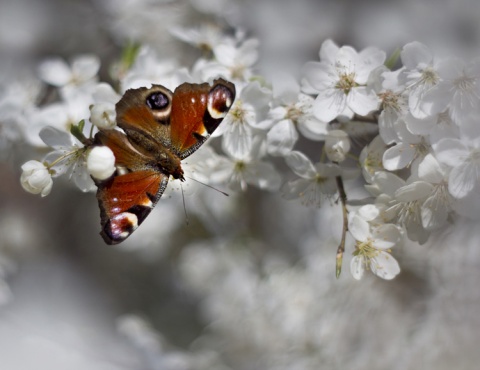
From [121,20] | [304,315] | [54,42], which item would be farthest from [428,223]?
[54,42]

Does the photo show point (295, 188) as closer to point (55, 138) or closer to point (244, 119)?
point (244, 119)

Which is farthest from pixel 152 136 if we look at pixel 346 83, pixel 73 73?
pixel 73 73

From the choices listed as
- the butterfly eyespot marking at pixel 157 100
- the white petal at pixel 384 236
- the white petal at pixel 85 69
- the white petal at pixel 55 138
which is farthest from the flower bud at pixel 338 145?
the white petal at pixel 85 69

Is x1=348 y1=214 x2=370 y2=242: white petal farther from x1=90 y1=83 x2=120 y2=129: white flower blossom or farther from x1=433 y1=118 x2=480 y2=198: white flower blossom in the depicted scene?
x1=90 y1=83 x2=120 y2=129: white flower blossom

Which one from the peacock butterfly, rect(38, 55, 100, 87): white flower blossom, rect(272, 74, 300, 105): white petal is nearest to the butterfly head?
the peacock butterfly

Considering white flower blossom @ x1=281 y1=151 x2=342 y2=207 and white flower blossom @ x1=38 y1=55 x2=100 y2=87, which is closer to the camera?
white flower blossom @ x1=281 y1=151 x2=342 y2=207

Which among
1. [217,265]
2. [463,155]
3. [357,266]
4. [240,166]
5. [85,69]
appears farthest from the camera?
[217,265]
